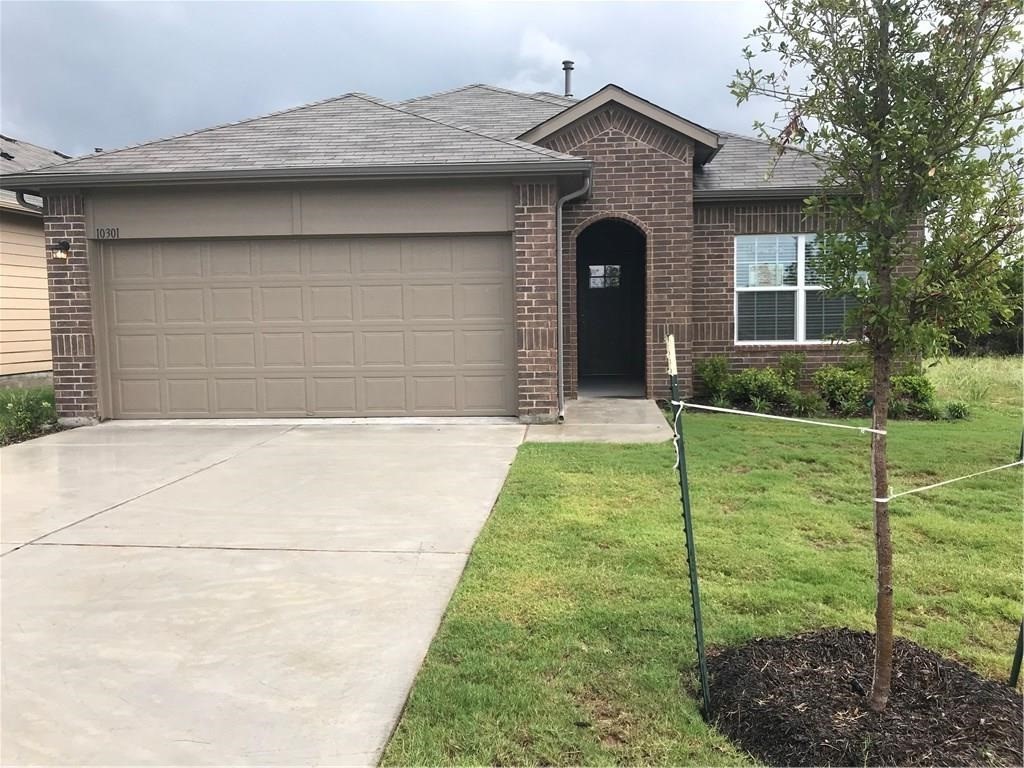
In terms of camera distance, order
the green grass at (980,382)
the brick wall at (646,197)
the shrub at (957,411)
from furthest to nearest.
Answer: the green grass at (980,382) < the brick wall at (646,197) < the shrub at (957,411)

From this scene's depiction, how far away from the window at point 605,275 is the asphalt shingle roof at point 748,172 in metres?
3.29

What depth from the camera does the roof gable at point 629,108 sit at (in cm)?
1170

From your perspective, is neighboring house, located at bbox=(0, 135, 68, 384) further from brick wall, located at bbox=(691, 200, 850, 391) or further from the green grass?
the green grass

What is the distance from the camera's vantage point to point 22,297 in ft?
48.3

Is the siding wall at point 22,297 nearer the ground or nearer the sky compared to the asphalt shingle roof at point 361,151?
nearer the ground

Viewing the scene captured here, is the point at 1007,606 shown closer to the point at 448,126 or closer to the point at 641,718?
the point at 641,718

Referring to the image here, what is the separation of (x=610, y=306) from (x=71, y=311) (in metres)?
9.91

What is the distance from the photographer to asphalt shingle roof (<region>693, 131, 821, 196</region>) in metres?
12.0

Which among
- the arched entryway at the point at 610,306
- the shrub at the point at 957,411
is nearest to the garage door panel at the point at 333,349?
the arched entryway at the point at 610,306

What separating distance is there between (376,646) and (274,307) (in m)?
7.75

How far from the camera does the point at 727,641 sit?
375cm

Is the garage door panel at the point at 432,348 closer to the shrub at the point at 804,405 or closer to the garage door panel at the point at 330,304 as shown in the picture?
the garage door panel at the point at 330,304

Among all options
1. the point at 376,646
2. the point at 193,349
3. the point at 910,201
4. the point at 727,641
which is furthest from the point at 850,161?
the point at 193,349

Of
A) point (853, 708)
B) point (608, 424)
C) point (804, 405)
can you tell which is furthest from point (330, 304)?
point (853, 708)
